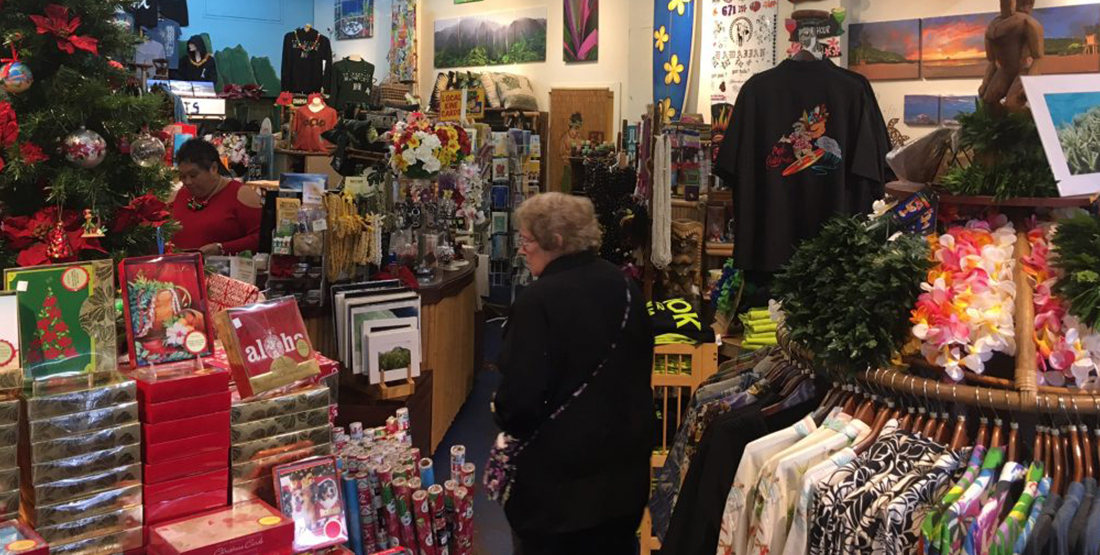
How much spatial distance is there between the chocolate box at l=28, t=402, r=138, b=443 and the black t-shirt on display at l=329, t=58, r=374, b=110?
8087mm

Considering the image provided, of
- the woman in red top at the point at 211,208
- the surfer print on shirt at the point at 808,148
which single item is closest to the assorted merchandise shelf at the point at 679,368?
the surfer print on shirt at the point at 808,148

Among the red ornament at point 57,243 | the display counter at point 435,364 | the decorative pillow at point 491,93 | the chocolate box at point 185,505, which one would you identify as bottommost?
the display counter at point 435,364

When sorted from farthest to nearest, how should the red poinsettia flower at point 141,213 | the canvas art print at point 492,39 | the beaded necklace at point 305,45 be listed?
1. the beaded necklace at point 305,45
2. the canvas art print at point 492,39
3. the red poinsettia flower at point 141,213

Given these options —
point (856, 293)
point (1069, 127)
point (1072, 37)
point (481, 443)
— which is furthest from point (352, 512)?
point (1072, 37)

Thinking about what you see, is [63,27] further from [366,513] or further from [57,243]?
[366,513]

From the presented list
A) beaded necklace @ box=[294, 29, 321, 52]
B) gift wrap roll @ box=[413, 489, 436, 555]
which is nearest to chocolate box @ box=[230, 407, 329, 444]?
gift wrap roll @ box=[413, 489, 436, 555]

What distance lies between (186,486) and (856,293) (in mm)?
1581

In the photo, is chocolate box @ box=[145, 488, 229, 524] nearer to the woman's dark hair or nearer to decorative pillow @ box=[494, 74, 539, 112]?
the woman's dark hair

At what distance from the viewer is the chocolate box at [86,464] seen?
72.6 inches

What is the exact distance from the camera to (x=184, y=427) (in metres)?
2.01

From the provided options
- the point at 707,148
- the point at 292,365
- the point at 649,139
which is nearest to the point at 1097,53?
the point at 707,148

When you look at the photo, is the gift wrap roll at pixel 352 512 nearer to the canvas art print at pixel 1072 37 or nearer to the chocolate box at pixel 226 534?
the chocolate box at pixel 226 534

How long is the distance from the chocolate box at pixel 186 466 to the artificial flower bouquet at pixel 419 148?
3.22 m

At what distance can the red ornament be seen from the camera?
2309mm
